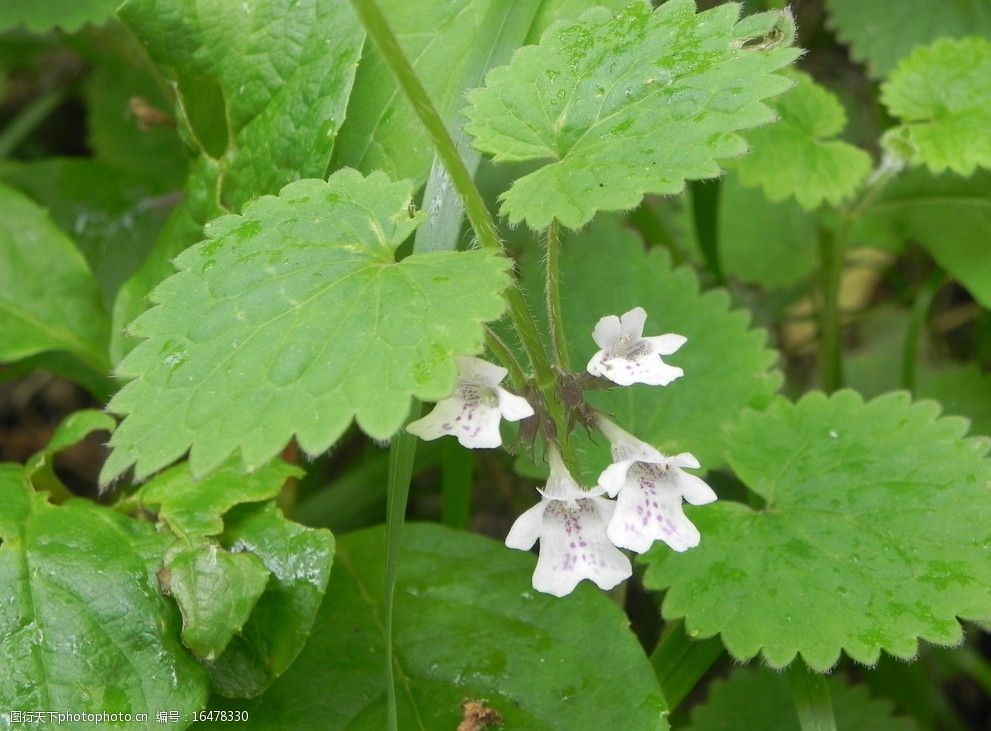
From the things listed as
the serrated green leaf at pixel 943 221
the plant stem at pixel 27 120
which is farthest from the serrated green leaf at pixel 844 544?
the plant stem at pixel 27 120

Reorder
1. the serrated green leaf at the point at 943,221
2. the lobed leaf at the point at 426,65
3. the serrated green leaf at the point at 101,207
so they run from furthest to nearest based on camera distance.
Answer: the serrated green leaf at the point at 101,207, the serrated green leaf at the point at 943,221, the lobed leaf at the point at 426,65

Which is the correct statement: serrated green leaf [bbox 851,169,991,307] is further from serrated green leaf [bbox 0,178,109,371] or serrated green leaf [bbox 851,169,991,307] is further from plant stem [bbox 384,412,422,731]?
serrated green leaf [bbox 0,178,109,371]

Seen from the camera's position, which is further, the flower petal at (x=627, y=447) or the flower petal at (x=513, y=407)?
the flower petal at (x=627, y=447)

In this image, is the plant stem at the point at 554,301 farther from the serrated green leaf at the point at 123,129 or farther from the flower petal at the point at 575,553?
the serrated green leaf at the point at 123,129

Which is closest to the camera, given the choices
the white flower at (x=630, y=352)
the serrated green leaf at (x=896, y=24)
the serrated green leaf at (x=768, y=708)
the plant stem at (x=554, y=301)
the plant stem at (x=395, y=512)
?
the white flower at (x=630, y=352)

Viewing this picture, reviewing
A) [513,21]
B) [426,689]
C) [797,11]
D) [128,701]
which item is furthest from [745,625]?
[797,11]

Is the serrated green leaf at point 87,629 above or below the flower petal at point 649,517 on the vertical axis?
above

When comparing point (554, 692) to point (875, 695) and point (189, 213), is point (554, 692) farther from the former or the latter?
point (189, 213)
